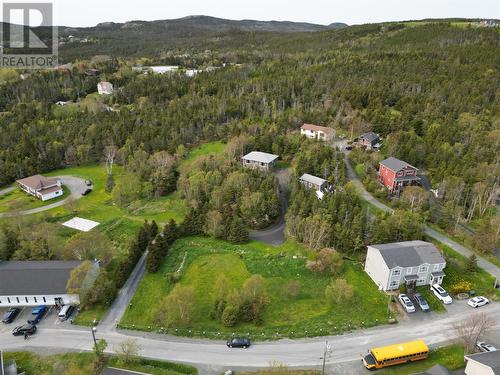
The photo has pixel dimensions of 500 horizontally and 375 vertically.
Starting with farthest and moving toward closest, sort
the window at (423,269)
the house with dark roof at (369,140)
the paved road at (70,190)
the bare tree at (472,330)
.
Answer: the house with dark roof at (369,140), the paved road at (70,190), the window at (423,269), the bare tree at (472,330)

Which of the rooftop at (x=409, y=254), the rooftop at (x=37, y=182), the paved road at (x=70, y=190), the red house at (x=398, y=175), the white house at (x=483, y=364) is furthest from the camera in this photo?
the rooftop at (x=37, y=182)

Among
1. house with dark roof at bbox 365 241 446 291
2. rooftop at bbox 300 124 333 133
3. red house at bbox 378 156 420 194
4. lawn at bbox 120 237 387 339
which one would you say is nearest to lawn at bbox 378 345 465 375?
lawn at bbox 120 237 387 339

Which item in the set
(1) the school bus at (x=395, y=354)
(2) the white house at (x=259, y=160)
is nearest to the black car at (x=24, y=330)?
(1) the school bus at (x=395, y=354)

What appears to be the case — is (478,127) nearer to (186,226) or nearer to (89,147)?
(186,226)

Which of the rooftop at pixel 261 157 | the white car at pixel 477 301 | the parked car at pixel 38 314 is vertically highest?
the rooftop at pixel 261 157

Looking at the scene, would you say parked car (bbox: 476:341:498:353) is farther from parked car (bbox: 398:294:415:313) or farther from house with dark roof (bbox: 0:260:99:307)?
house with dark roof (bbox: 0:260:99:307)

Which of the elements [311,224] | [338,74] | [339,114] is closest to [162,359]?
[311,224]

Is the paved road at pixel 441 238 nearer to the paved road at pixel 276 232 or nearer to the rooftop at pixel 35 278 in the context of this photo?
the paved road at pixel 276 232
